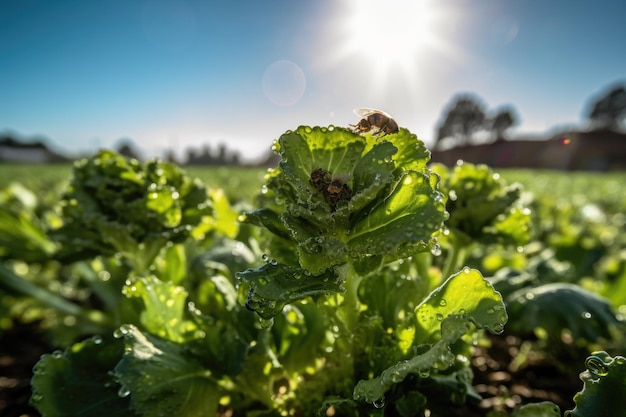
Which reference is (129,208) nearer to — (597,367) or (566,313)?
(597,367)

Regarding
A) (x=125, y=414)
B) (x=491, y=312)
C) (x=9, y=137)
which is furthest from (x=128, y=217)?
(x=9, y=137)

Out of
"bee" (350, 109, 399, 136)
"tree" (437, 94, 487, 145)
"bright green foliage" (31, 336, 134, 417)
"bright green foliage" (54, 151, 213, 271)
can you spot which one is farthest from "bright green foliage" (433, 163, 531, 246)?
"tree" (437, 94, 487, 145)

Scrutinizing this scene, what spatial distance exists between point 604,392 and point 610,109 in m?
88.0

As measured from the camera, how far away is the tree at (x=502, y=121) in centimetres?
8069

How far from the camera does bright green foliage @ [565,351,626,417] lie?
0.96 metres

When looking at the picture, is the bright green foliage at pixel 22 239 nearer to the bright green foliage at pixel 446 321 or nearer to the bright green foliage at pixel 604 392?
the bright green foliage at pixel 446 321

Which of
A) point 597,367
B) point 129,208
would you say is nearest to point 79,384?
point 129,208

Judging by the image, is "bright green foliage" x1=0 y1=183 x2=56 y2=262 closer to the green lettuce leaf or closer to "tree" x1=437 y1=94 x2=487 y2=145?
the green lettuce leaf

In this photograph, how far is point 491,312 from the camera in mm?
999

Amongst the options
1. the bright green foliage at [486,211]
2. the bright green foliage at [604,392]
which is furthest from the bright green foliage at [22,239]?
the bright green foliage at [604,392]

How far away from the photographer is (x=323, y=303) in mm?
1238

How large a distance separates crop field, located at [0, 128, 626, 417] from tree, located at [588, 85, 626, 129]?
85.5 m

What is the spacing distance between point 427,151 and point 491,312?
38cm

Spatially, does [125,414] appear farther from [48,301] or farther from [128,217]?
[48,301]
